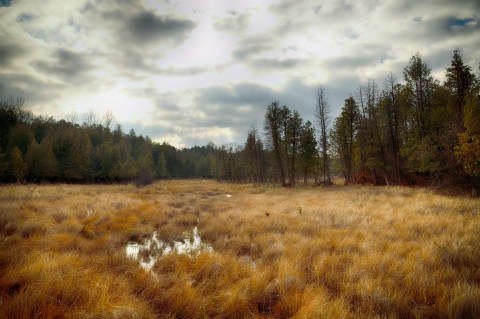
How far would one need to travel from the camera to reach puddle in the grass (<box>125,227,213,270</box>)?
659cm

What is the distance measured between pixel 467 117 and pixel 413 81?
15.2 m

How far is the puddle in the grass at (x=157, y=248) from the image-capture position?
6.59m

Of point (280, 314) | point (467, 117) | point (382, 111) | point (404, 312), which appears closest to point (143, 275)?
point (280, 314)

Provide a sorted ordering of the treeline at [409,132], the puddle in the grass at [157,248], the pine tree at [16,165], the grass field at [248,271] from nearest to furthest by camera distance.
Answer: the grass field at [248,271] → the puddle in the grass at [157,248] → the treeline at [409,132] → the pine tree at [16,165]

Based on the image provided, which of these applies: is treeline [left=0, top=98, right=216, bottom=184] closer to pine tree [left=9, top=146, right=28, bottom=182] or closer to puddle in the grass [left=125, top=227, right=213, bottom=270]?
pine tree [left=9, top=146, right=28, bottom=182]

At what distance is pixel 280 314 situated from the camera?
394 cm

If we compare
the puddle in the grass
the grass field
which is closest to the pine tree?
the grass field

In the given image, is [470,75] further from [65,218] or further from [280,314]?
[65,218]

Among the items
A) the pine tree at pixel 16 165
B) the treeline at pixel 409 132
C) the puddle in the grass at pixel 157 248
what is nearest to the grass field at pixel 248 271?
the puddle in the grass at pixel 157 248

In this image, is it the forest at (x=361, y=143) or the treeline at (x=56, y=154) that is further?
the treeline at (x=56, y=154)

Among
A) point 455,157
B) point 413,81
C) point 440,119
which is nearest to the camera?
point 455,157

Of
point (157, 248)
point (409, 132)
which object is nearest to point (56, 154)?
point (157, 248)

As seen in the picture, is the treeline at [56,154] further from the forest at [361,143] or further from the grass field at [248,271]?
the grass field at [248,271]

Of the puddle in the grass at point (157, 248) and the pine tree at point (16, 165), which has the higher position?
the pine tree at point (16, 165)
